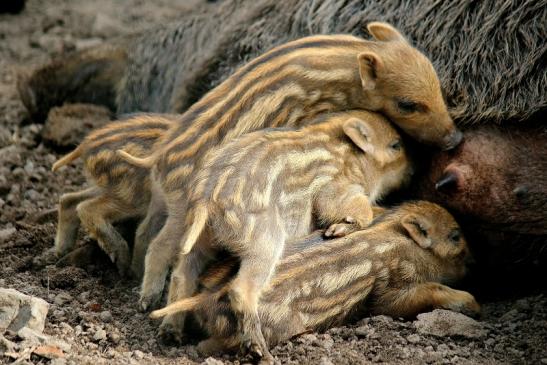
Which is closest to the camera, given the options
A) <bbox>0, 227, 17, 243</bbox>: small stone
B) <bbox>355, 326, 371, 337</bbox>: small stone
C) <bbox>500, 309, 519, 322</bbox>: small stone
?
<bbox>355, 326, 371, 337</bbox>: small stone

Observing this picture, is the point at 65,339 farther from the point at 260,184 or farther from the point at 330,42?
the point at 330,42

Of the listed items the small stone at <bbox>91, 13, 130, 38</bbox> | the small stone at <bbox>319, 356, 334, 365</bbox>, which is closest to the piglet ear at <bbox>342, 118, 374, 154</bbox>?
the small stone at <bbox>319, 356, 334, 365</bbox>

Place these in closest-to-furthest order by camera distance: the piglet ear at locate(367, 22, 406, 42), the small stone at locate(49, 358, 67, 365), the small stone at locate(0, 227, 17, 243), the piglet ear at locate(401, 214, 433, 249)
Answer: the small stone at locate(49, 358, 67, 365) → the piglet ear at locate(401, 214, 433, 249) → the piglet ear at locate(367, 22, 406, 42) → the small stone at locate(0, 227, 17, 243)

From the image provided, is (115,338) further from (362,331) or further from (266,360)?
(362,331)

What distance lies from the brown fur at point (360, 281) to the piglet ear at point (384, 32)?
744 millimetres

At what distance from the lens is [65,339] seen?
378cm

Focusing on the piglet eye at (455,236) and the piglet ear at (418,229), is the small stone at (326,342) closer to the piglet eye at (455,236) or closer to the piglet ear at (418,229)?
the piglet ear at (418,229)

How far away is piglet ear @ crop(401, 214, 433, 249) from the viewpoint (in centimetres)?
423

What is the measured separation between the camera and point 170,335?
393cm

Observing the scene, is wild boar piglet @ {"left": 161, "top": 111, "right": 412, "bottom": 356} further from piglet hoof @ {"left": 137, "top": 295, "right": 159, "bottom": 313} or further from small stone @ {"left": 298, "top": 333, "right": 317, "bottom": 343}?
piglet hoof @ {"left": 137, "top": 295, "right": 159, "bottom": 313}

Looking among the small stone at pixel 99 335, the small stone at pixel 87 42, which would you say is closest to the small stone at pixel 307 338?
the small stone at pixel 99 335

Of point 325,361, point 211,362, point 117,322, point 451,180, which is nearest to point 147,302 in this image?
point 117,322

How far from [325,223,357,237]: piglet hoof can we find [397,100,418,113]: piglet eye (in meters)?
0.63

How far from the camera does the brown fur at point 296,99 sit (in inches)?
161
